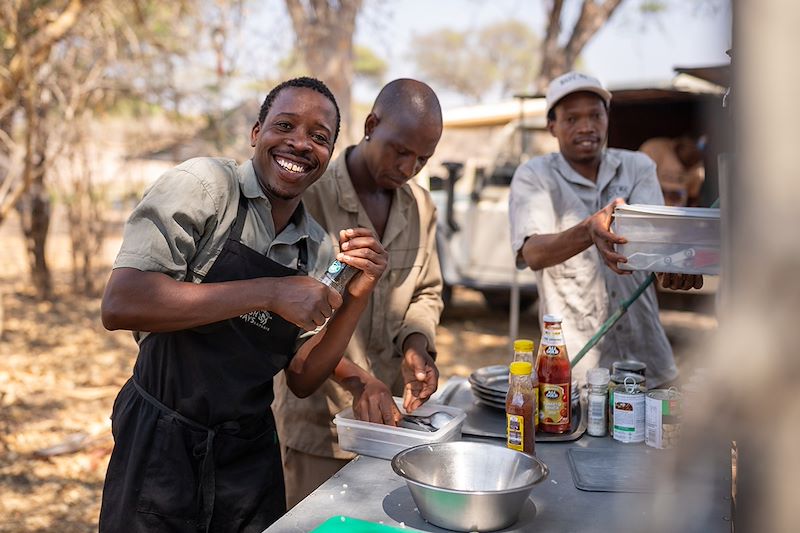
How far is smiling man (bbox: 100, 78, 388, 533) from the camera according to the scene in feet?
6.14

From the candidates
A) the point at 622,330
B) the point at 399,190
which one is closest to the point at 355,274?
the point at 399,190

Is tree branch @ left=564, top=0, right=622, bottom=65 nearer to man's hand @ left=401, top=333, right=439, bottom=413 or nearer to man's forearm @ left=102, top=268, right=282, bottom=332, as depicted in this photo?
man's hand @ left=401, top=333, right=439, bottom=413

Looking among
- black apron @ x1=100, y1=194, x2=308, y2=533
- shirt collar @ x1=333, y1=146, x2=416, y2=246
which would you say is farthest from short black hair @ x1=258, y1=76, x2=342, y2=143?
shirt collar @ x1=333, y1=146, x2=416, y2=246

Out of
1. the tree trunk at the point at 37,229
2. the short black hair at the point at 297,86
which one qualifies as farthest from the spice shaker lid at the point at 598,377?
the tree trunk at the point at 37,229

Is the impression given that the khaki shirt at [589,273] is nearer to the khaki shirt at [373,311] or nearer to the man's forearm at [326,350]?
the khaki shirt at [373,311]

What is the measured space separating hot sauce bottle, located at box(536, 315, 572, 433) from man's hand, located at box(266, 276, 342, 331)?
28.2 inches

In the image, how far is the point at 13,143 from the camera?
22.3 feet

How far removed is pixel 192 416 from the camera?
206 cm

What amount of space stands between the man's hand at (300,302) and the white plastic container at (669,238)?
0.93 meters

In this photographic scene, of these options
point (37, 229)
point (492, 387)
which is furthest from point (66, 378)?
point (492, 387)

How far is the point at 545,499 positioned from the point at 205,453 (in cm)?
88

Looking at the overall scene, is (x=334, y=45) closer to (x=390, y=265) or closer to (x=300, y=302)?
(x=390, y=265)

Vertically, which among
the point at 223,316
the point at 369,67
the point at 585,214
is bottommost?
the point at 223,316

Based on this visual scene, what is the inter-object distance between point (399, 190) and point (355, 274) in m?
0.84
